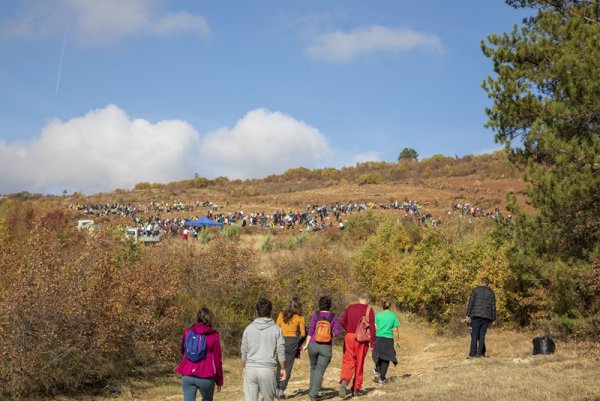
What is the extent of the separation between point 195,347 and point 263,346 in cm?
84

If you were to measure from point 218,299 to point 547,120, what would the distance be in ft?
31.4

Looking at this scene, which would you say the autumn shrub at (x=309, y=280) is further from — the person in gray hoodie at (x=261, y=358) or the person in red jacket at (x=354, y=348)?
the person in gray hoodie at (x=261, y=358)

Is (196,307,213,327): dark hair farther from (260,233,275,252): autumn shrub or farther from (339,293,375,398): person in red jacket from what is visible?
(260,233,275,252): autumn shrub

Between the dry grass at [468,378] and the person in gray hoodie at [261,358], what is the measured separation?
2899 mm

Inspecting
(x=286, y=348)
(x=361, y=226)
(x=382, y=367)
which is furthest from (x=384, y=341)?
(x=361, y=226)

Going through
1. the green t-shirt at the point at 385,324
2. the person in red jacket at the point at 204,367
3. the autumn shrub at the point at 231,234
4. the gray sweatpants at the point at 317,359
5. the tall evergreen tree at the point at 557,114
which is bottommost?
the gray sweatpants at the point at 317,359

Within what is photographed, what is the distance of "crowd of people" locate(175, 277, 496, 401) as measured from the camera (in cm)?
684

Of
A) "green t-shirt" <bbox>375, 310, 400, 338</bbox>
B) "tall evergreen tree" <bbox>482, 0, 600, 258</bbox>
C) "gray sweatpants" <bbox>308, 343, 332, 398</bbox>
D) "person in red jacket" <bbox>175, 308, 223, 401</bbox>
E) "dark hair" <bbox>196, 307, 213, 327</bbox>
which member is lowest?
"gray sweatpants" <bbox>308, 343, 332, 398</bbox>

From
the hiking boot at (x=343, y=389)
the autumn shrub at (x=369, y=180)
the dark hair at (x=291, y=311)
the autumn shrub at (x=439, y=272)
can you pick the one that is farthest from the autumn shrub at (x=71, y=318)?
the autumn shrub at (x=369, y=180)

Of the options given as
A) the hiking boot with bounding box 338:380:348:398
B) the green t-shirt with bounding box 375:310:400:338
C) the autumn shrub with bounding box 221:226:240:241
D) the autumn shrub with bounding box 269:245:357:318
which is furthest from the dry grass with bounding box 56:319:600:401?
the autumn shrub with bounding box 221:226:240:241

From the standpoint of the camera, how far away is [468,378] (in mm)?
10570

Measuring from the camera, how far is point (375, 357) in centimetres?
Answer: 1088

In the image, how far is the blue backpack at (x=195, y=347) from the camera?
6.75m

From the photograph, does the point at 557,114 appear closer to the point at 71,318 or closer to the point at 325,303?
A: the point at 325,303
